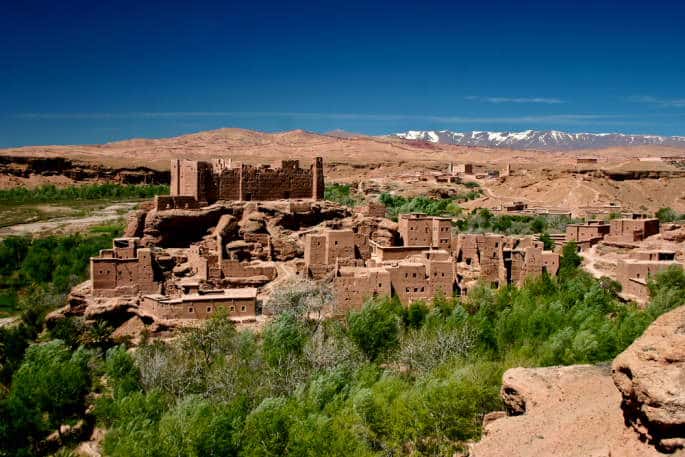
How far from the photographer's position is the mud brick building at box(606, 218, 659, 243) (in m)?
27.3

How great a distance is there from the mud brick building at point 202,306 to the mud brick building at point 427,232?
7.11 m

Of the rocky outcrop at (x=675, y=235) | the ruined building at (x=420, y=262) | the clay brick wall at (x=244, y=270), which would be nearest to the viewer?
the ruined building at (x=420, y=262)

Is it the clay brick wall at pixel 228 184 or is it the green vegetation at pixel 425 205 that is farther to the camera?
the green vegetation at pixel 425 205

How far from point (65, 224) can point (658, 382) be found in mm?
44683

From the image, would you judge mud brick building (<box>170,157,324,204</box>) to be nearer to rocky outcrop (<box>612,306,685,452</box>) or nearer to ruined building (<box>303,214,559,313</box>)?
ruined building (<box>303,214,559,313</box>)

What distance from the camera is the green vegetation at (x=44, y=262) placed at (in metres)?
29.7

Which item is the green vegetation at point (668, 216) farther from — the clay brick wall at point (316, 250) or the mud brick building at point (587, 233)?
the clay brick wall at point (316, 250)

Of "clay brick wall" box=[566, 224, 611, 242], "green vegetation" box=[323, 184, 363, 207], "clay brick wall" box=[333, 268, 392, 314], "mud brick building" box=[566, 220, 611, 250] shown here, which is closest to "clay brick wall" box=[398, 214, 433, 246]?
"clay brick wall" box=[333, 268, 392, 314]

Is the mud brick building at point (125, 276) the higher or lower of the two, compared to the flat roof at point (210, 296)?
higher

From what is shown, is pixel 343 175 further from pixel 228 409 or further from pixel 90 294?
pixel 228 409

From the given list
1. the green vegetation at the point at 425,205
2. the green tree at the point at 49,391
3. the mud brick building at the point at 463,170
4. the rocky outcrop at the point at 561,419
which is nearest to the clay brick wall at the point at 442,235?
the green vegetation at the point at 425,205

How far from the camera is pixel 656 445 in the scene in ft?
22.3

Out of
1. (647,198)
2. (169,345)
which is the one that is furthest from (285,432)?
(647,198)

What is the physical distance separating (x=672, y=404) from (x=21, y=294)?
2999 cm
